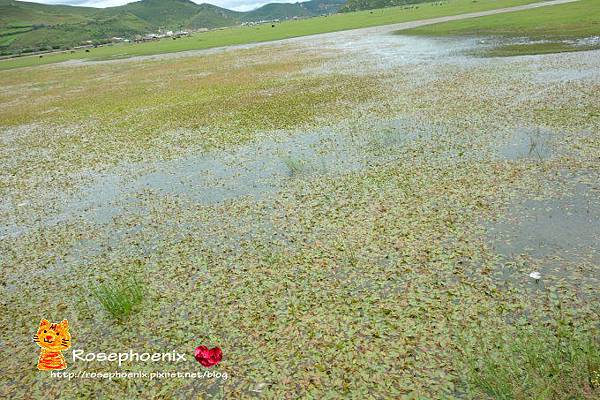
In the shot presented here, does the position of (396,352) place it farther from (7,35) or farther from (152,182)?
(7,35)

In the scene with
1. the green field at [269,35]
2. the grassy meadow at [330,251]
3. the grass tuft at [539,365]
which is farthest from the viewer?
the green field at [269,35]

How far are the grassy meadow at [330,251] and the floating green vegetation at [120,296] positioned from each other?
0.05 m

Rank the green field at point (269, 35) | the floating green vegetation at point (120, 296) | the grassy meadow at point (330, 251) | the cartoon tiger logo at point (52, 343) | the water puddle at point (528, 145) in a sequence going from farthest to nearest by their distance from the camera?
the green field at point (269, 35), the water puddle at point (528, 145), the floating green vegetation at point (120, 296), the cartoon tiger logo at point (52, 343), the grassy meadow at point (330, 251)

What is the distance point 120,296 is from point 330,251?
3569mm

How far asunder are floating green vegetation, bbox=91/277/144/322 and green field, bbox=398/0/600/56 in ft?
84.8

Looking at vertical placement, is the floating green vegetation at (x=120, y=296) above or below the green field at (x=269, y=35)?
below

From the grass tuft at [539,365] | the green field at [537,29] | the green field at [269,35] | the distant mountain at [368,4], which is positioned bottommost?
the grass tuft at [539,365]

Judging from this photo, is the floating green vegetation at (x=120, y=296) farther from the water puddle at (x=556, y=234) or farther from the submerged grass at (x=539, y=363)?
the water puddle at (x=556, y=234)

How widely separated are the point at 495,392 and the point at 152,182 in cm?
1026

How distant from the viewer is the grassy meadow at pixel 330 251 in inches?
197

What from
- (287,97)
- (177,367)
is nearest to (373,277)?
(177,367)

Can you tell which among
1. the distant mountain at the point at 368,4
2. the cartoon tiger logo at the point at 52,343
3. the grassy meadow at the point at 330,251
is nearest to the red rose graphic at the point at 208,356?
the grassy meadow at the point at 330,251

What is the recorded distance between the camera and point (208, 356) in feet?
17.7

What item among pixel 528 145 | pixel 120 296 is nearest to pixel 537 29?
pixel 528 145
